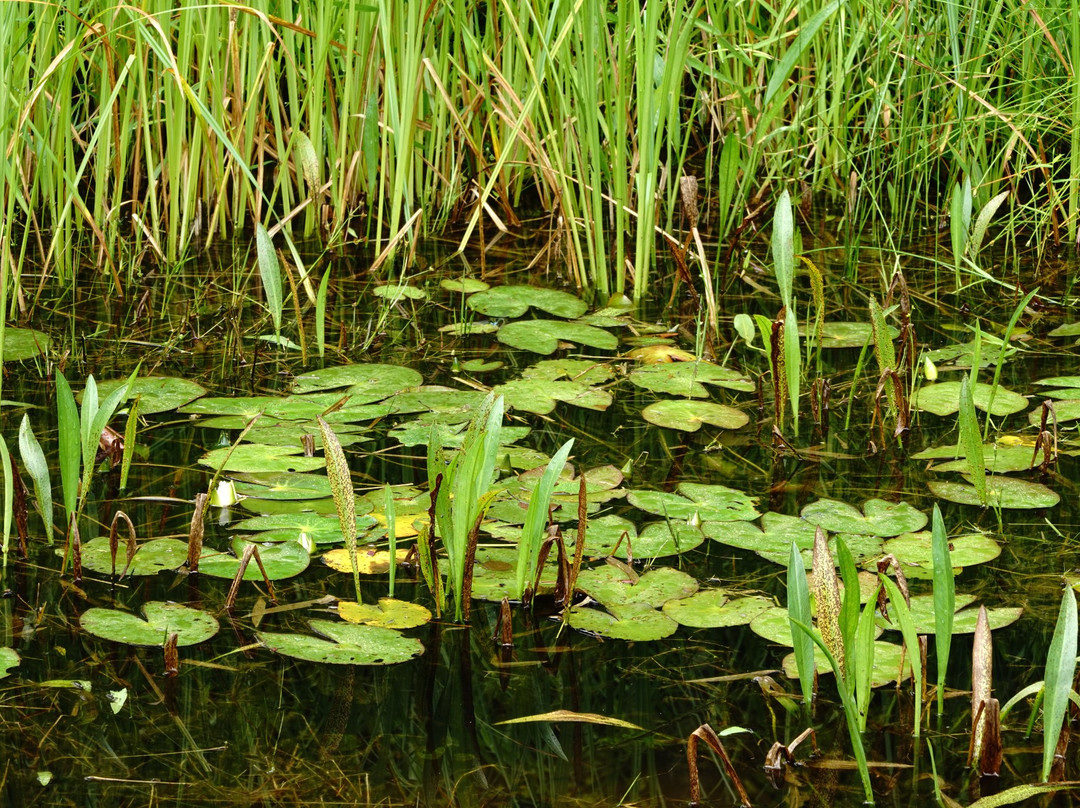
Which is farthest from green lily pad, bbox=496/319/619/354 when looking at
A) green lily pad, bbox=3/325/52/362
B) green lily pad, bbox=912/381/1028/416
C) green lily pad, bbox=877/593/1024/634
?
green lily pad, bbox=877/593/1024/634

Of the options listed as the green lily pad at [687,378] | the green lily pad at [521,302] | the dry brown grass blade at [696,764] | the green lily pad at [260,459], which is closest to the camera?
the dry brown grass blade at [696,764]

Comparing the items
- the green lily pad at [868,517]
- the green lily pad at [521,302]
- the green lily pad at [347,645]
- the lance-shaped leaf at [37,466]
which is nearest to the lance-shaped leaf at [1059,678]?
the green lily pad at [868,517]

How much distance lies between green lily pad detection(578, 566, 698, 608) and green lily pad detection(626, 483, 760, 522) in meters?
0.11

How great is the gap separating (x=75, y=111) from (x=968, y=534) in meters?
2.26

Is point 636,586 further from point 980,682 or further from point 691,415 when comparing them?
point 691,415

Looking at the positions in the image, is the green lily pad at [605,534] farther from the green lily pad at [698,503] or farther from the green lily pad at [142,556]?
the green lily pad at [142,556]

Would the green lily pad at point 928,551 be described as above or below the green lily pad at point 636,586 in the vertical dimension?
above

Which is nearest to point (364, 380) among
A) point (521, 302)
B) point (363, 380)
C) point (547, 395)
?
point (363, 380)

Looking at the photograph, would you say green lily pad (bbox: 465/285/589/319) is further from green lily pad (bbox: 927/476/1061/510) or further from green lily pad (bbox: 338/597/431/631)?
green lily pad (bbox: 338/597/431/631)

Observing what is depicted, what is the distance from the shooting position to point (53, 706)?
1059 millimetres

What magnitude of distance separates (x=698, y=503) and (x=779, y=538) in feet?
0.40

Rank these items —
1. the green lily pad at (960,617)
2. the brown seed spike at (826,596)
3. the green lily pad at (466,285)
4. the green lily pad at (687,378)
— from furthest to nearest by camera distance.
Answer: the green lily pad at (466,285) → the green lily pad at (687,378) → the green lily pad at (960,617) → the brown seed spike at (826,596)

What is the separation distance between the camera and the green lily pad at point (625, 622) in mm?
1201

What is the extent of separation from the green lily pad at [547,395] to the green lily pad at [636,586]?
47cm
